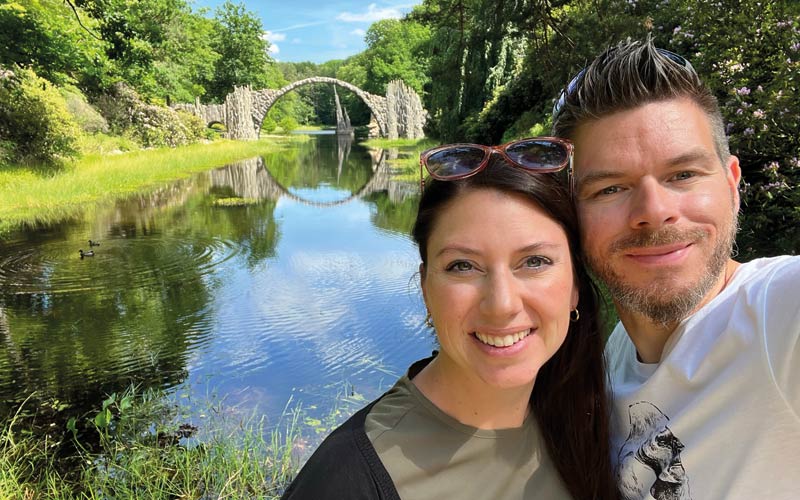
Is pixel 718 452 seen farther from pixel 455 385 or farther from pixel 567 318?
pixel 455 385

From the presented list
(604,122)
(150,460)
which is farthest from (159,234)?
(604,122)

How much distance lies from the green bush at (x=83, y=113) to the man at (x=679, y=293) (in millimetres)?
22688

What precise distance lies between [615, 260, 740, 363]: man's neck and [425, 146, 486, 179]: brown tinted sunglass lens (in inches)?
23.8

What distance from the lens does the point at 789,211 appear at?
4773mm

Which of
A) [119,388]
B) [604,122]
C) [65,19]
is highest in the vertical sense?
[65,19]

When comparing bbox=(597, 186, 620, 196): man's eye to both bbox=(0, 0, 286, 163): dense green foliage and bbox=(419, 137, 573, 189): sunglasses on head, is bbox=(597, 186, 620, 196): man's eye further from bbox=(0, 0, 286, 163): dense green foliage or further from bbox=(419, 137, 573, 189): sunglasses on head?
bbox=(0, 0, 286, 163): dense green foliage

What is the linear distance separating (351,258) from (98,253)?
436cm

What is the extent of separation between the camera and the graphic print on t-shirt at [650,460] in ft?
4.00

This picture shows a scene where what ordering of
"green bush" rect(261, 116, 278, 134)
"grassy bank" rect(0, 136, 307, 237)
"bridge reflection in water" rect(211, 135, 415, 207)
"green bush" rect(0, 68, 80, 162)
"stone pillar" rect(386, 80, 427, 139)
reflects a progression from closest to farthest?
"grassy bank" rect(0, 136, 307, 237) < "green bush" rect(0, 68, 80, 162) < "bridge reflection in water" rect(211, 135, 415, 207) < "stone pillar" rect(386, 80, 427, 139) < "green bush" rect(261, 116, 278, 134)

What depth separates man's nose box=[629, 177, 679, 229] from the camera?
4.55 ft

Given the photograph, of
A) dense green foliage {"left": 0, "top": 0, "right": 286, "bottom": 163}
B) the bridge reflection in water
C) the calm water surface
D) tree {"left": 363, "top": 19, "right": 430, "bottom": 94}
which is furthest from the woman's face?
tree {"left": 363, "top": 19, "right": 430, "bottom": 94}

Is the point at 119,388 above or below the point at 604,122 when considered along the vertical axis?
below

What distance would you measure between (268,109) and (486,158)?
46.3 meters

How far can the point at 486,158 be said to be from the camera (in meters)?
1.30
